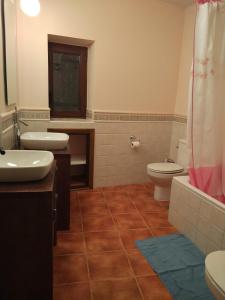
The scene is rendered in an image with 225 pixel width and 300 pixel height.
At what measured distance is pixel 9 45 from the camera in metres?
2.02

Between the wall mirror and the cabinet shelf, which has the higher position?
the wall mirror

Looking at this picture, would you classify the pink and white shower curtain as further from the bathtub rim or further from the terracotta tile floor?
the terracotta tile floor

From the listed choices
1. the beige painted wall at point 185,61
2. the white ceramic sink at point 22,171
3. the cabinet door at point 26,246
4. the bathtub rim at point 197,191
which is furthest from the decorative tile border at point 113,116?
the cabinet door at point 26,246

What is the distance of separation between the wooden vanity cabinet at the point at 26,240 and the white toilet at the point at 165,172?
1.58 m

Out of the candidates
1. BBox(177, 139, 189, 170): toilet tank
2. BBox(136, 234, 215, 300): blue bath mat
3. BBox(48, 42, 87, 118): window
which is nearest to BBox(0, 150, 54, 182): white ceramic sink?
BBox(136, 234, 215, 300): blue bath mat

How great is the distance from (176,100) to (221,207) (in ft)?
6.26

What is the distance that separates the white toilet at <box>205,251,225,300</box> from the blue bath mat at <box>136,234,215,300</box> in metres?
0.39

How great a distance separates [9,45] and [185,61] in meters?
2.16

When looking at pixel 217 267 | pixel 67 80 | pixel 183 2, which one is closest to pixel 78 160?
pixel 67 80

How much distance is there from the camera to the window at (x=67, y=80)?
2.88 m

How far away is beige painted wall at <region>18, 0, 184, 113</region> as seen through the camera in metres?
2.48

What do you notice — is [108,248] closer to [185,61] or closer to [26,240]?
[26,240]


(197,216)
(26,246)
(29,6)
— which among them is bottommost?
(197,216)

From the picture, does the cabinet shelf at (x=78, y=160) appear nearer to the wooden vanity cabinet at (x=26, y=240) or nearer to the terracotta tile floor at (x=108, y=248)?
the terracotta tile floor at (x=108, y=248)
